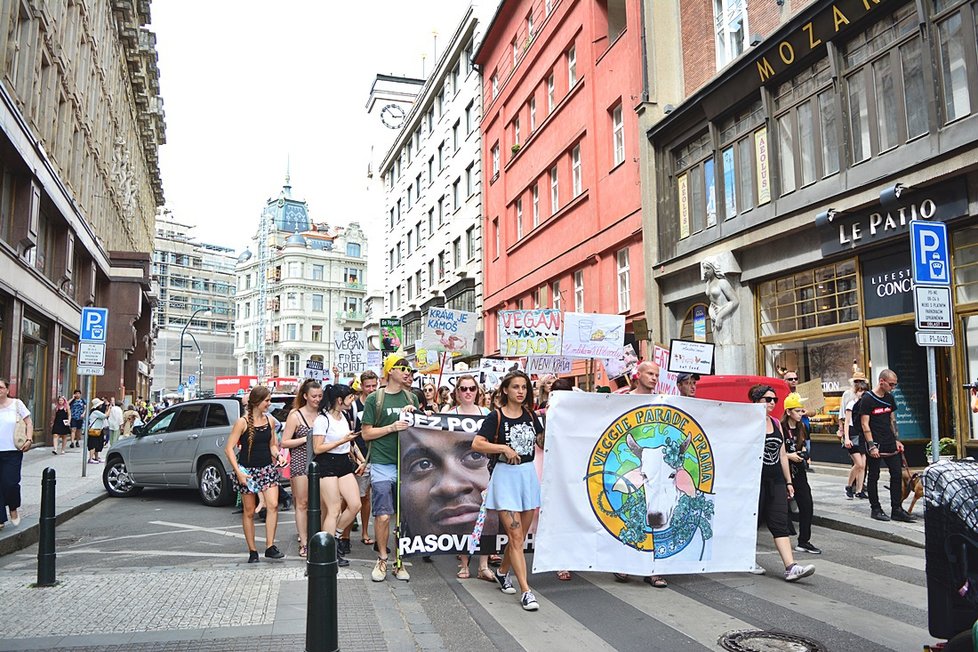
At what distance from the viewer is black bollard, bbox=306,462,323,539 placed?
23.5 ft

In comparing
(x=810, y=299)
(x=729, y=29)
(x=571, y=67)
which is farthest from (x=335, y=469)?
(x=571, y=67)

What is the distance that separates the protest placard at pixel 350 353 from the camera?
74.8ft

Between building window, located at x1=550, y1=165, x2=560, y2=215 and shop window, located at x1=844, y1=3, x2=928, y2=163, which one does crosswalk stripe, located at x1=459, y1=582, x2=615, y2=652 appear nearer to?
shop window, located at x1=844, y1=3, x2=928, y2=163

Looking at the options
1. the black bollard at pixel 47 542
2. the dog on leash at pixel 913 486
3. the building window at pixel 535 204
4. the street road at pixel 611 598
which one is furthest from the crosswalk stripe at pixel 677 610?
the building window at pixel 535 204

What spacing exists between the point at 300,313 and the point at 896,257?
3688 inches

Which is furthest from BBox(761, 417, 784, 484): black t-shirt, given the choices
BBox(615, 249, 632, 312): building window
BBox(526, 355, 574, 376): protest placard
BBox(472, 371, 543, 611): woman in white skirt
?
BBox(615, 249, 632, 312): building window

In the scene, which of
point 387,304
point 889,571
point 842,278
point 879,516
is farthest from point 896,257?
point 387,304

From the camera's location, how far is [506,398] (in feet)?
21.9

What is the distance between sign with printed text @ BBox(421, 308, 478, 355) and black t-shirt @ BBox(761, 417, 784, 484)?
37.5 ft

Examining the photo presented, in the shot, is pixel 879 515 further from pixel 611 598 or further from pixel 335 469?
pixel 335 469

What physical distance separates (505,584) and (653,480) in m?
1.53

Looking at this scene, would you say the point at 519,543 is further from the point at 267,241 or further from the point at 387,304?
the point at 267,241

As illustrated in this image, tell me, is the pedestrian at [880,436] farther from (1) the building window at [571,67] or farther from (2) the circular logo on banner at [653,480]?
(1) the building window at [571,67]

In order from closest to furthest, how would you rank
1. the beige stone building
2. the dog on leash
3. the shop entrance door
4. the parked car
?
the dog on leash
the parked car
the shop entrance door
the beige stone building
